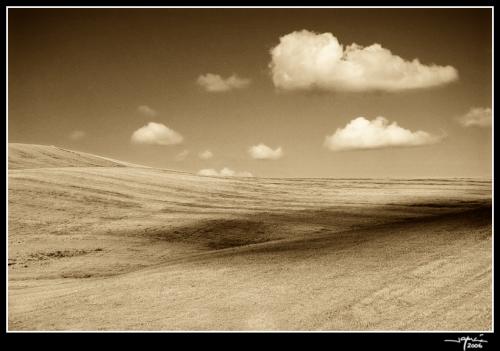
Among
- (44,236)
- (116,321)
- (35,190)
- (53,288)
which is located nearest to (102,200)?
(35,190)

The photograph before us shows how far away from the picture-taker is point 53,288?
20.3 feet

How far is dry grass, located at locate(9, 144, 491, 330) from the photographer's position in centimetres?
471

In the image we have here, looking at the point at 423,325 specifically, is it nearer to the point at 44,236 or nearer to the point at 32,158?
the point at 44,236

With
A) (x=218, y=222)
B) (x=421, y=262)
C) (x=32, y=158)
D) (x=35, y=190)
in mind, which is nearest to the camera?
(x=421, y=262)

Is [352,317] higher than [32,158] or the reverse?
the reverse

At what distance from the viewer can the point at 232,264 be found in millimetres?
6664

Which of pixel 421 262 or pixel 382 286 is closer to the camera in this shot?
pixel 382 286

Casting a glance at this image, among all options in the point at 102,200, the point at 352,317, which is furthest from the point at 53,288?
the point at 102,200

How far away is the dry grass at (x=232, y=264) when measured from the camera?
4.71 meters

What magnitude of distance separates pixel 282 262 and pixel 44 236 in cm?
605

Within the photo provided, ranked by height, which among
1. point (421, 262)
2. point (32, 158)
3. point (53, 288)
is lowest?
point (53, 288)

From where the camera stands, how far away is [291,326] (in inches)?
176

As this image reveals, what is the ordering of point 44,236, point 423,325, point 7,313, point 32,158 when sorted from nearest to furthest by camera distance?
point 423,325 < point 7,313 < point 44,236 < point 32,158

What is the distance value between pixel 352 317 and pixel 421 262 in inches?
75.5
